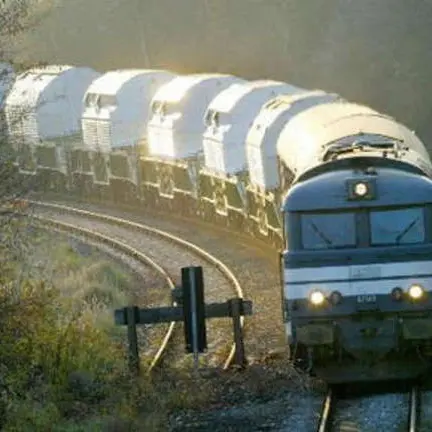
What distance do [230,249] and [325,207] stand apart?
14695mm

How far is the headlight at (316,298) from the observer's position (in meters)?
15.0

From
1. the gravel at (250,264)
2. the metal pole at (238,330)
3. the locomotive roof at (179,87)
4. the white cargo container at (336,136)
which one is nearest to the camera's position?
the white cargo container at (336,136)

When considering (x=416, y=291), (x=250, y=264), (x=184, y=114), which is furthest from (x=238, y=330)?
(x=184, y=114)

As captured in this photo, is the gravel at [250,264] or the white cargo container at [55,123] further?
the white cargo container at [55,123]

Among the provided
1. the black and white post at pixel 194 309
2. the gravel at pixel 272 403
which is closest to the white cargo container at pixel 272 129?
the gravel at pixel 272 403

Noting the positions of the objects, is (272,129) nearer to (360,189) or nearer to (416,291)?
(360,189)

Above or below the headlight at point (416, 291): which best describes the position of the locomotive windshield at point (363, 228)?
above

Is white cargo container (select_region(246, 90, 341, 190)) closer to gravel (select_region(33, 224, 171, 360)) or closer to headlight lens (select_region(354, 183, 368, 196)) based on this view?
gravel (select_region(33, 224, 171, 360))

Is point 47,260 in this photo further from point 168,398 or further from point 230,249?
point 168,398

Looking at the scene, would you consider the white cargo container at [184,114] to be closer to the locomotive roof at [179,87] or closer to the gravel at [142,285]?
the locomotive roof at [179,87]

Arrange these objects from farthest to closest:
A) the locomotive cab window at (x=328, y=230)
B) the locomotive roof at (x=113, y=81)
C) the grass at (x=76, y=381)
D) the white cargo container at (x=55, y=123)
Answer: the white cargo container at (x=55, y=123) → the locomotive roof at (x=113, y=81) → the locomotive cab window at (x=328, y=230) → the grass at (x=76, y=381)

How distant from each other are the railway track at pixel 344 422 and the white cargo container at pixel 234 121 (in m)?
15.7

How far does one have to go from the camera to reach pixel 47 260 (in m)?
26.8

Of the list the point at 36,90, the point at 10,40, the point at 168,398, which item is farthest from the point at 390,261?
the point at 36,90
